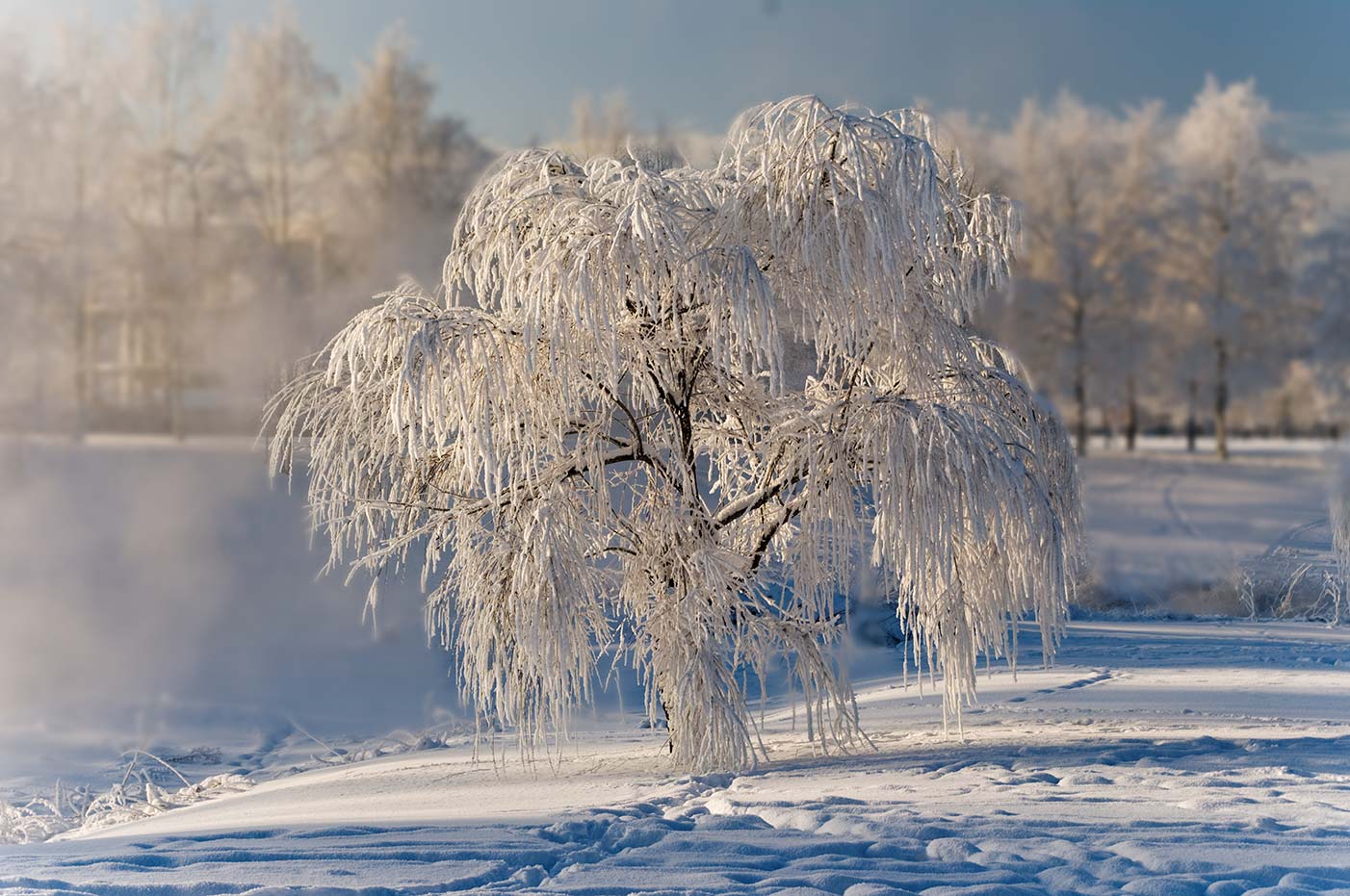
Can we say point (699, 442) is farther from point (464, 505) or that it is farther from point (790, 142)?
point (790, 142)

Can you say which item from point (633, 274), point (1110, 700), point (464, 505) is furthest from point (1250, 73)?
Result: point (464, 505)

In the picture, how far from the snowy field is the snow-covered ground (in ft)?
0.04

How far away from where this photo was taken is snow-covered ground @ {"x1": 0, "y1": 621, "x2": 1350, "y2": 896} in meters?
2.14

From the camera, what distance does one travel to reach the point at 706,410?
3.46 m

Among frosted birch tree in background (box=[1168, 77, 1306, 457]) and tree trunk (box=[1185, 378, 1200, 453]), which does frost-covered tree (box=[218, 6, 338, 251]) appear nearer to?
frosted birch tree in background (box=[1168, 77, 1306, 457])

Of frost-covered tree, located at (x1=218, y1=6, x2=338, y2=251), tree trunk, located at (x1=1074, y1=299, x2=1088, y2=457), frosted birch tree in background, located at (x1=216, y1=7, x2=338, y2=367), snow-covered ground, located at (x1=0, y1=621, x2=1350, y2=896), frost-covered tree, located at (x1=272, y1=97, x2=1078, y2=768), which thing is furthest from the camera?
frost-covered tree, located at (x1=218, y1=6, x2=338, y2=251)

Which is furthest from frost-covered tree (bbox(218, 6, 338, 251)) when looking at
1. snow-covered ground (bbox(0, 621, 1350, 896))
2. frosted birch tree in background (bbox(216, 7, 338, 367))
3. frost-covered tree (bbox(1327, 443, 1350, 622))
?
frost-covered tree (bbox(1327, 443, 1350, 622))

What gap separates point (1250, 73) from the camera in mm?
5059

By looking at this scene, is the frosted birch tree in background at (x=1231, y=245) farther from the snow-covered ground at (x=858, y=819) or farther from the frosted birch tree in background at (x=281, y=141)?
the frosted birch tree in background at (x=281, y=141)

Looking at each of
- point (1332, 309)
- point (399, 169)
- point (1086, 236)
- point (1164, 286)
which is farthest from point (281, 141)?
point (1332, 309)

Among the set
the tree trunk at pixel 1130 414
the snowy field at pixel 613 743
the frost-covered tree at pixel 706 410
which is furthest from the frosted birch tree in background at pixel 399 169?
the tree trunk at pixel 1130 414

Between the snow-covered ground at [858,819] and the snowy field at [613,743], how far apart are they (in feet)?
0.04

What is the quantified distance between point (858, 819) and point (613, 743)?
1791mm

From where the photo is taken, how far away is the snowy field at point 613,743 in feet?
7.27
